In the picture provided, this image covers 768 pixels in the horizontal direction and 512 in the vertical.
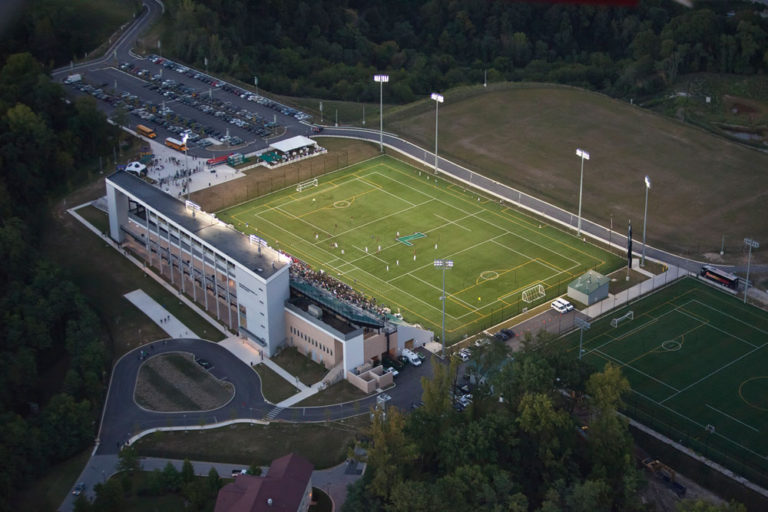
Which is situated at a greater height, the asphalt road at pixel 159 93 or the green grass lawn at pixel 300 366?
Answer: the asphalt road at pixel 159 93

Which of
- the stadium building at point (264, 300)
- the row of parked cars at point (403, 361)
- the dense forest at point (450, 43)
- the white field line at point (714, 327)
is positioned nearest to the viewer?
the stadium building at point (264, 300)

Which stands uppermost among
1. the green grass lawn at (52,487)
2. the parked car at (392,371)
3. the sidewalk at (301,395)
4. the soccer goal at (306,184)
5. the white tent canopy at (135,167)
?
the white tent canopy at (135,167)

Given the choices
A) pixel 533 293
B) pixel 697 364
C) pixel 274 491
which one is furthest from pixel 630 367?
pixel 274 491

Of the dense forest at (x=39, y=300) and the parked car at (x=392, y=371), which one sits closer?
the dense forest at (x=39, y=300)

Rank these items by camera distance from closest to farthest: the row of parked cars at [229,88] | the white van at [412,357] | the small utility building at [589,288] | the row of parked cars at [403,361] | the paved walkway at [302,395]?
1. the paved walkway at [302,395]
2. the row of parked cars at [403,361]
3. the white van at [412,357]
4. the small utility building at [589,288]
5. the row of parked cars at [229,88]

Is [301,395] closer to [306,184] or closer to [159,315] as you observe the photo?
[159,315]

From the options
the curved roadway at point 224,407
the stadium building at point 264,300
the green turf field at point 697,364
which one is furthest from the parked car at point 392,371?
the green turf field at point 697,364

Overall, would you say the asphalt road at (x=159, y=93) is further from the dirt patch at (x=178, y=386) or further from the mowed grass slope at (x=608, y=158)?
the dirt patch at (x=178, y=386)
